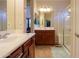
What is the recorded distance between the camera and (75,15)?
4156mm

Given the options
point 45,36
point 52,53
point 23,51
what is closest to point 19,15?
point 52,53

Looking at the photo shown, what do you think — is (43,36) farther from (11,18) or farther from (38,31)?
(11,18)

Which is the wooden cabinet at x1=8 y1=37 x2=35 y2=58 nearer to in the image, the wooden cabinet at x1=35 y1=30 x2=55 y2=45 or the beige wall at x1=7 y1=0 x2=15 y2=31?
the beige wall at x1=7 y1=0 x2=15 y2=31

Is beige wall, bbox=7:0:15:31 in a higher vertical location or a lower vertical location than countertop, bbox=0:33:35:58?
higher

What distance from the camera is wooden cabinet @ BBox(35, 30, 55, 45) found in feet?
25.4

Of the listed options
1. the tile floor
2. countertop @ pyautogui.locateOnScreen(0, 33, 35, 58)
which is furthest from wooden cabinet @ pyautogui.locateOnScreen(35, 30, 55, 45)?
countertop @ pyautogui.locateOnScreen(0, 33, 35, 58)

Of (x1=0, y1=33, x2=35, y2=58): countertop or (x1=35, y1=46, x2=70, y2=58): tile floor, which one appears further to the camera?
(x1=35, y1=46, x2=70, y2=58): tile floor

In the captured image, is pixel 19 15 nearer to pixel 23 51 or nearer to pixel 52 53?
pixel 52 53

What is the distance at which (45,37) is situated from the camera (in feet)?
25.5

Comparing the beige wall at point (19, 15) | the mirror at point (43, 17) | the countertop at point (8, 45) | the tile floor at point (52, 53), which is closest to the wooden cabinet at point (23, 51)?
the countertop at point (8, 45)

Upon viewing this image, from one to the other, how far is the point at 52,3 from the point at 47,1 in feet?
1.02

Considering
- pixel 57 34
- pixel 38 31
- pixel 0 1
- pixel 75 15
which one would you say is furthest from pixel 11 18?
pixel 57 34

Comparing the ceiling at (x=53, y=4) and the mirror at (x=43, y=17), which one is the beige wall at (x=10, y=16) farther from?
the mirror at (x=43, y=17)

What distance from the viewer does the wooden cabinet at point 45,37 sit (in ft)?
25.4
